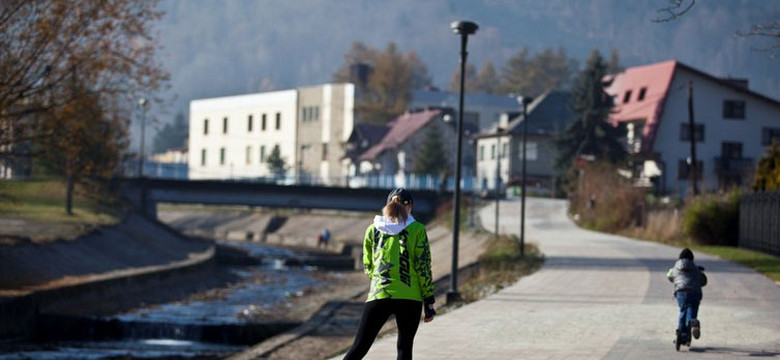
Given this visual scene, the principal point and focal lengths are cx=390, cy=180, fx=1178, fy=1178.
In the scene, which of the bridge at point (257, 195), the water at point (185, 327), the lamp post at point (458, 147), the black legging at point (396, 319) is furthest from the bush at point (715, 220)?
the black legging at point (396, 319)

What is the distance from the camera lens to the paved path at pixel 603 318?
14.8 m

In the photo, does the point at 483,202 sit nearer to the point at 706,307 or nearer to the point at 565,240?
the point at 565,240

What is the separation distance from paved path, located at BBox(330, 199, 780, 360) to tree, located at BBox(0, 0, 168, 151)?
38.9 ft

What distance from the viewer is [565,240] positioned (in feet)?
143

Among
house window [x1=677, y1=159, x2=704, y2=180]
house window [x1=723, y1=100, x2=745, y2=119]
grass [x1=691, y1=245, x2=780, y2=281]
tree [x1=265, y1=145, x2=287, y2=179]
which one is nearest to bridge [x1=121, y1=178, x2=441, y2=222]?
house window [x1=677, y1=159, x2=704, y2=180]

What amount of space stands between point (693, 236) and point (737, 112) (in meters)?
36.1

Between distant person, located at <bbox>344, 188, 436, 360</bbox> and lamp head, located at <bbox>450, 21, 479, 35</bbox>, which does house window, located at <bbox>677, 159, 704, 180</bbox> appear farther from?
distant person, located at <bbox>344, 188, 436, 360</bbox>

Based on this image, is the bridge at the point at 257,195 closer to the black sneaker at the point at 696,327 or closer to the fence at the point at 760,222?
the fence at the point at 760,222

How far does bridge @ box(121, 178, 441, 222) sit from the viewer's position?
213 ft

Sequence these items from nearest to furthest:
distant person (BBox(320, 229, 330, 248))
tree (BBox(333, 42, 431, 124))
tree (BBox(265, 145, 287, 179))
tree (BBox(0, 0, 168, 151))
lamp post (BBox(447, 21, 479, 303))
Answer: lamp post (BBox(447, 21, 479, 303))
tree (BBox(0, 0, 168, 151))
distant person (BBox(320, 229, 330, 248))
tree (BBox(265, 145, 287, 179))
tree (BBox(333, 42, 431, 124))

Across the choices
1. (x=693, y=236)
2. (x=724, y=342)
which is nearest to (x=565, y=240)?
(x=693, y=236)

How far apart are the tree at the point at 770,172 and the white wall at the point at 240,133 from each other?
6347 centimetres

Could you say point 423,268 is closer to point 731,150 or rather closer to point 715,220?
point 715,220

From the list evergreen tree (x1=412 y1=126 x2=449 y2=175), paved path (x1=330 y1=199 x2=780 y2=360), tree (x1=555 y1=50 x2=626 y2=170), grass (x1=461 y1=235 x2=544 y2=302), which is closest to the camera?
paved path (x1=330 y1=199 x2=780 y2=360)
